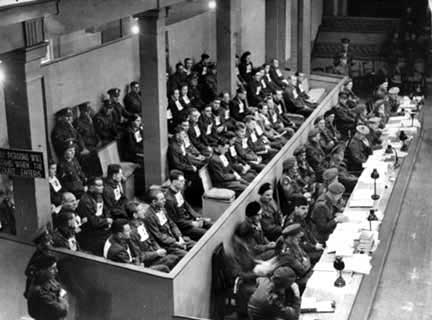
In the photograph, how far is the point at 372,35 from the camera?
2422cm

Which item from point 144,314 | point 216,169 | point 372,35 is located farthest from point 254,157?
point 372,35

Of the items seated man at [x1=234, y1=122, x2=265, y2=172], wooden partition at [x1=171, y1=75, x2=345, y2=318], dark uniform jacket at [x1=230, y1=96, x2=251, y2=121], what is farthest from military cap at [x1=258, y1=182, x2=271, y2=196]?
dark uniform jacket at [x1=230, y1=96, x2=251, y2=121]

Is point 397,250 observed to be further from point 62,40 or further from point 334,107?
point 62,40

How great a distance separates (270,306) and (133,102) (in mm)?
7917

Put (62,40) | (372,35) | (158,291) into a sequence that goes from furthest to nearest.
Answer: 1. (372,35)
2. (62,40)
3. (158,291)

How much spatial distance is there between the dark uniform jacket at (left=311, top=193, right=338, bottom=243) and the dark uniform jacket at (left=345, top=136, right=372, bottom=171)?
3.21m

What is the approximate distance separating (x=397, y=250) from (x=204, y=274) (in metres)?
2.83

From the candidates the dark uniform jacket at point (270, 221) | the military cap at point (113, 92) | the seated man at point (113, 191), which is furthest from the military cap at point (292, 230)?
the military cap at point (113, 92)

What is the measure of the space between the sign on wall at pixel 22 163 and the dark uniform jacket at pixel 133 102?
5.81m

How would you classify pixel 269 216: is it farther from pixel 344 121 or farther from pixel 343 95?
pixel 343 95

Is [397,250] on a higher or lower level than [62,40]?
lower

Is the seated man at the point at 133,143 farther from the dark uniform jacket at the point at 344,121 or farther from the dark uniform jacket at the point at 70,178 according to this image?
the dark uniform jacket at the point at 344,121

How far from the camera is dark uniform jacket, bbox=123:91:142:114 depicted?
1580 centimetres

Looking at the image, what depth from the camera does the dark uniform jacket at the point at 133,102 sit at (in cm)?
1580
